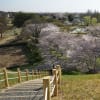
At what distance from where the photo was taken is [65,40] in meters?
45.8

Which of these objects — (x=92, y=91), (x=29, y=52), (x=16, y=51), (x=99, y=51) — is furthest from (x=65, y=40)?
(x=92, y=91)

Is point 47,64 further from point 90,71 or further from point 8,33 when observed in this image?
point 8,33

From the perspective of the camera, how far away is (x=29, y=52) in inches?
2240

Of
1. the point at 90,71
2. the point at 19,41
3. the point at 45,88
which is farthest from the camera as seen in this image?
the point at 19,41

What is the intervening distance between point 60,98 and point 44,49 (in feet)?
121

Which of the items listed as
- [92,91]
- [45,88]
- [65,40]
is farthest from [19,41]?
[45,88]

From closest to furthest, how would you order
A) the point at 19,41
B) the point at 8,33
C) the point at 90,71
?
the point at 90,71
the point at 19,41
the point at 8,33

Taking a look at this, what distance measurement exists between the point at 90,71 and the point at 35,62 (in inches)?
504

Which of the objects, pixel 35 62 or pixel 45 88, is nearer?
pixel 45 88

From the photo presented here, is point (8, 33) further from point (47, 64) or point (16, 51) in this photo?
point (47, 64)

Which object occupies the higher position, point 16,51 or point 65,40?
point 65,40

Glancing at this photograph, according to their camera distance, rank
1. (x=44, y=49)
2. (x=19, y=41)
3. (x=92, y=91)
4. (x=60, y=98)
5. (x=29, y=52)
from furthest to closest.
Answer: (x=19, y=41), (x=29, y=52), (x=44, y=49), (x=92, y=91), (x=60, y=98)

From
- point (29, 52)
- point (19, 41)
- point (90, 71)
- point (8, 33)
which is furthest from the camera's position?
point (8, 33)

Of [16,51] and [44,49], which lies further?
[16,51]
